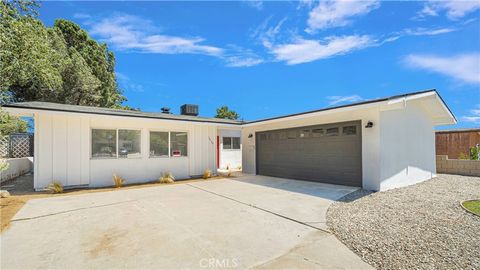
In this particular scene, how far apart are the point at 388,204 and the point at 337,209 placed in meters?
1.38

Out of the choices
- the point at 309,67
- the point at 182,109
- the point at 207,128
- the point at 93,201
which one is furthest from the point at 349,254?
the point at 309,67

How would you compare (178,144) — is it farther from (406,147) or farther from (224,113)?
(224,113)

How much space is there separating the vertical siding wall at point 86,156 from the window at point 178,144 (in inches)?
7.5

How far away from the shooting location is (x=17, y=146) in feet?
38.7

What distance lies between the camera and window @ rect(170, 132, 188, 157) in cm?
991

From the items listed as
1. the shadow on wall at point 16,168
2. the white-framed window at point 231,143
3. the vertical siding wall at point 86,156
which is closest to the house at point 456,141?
the white-framed window at point 231,143

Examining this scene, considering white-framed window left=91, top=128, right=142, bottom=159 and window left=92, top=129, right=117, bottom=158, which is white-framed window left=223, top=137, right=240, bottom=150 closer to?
white-framed window left=91, top=128, right=142, bottom=159

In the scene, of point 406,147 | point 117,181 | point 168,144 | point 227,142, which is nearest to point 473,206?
point 406,147

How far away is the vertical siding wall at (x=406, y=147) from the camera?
6.92 metres

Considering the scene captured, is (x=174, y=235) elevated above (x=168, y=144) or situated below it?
below

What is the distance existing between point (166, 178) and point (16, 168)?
7.20 m

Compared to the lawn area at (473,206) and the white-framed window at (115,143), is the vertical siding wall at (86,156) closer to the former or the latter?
the white-framed window at (115,143)

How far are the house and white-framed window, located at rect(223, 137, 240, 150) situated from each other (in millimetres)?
11876

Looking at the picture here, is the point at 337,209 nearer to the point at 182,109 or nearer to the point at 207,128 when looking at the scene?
the point at 207,128
